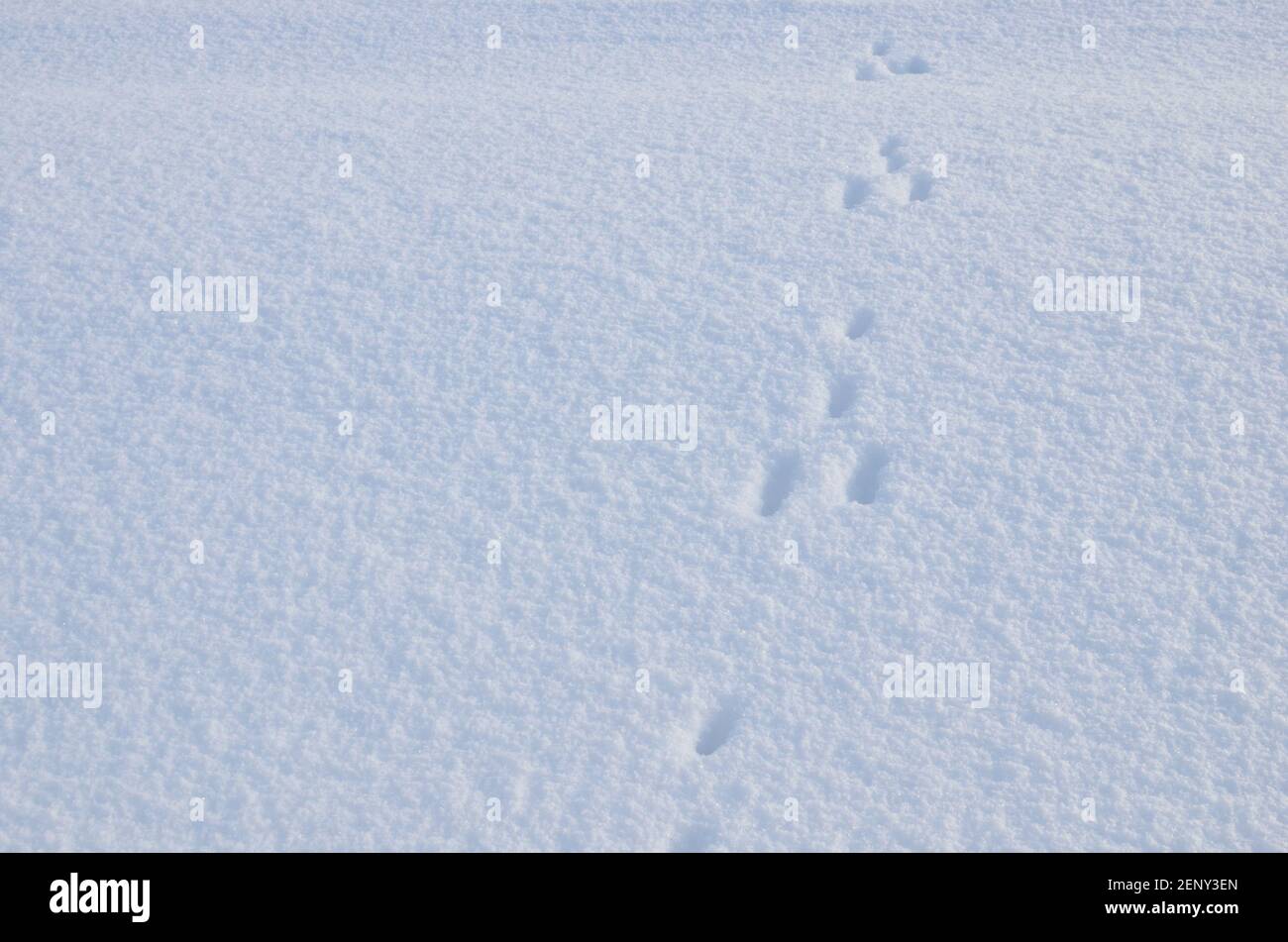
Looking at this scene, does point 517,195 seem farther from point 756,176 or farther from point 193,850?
point 193,850

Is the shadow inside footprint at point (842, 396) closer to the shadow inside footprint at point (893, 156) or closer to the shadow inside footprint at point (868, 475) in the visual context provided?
the shadow inside footprint at point (868, 475)

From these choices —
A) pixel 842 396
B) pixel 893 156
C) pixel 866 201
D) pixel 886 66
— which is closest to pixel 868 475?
pixel 842 396

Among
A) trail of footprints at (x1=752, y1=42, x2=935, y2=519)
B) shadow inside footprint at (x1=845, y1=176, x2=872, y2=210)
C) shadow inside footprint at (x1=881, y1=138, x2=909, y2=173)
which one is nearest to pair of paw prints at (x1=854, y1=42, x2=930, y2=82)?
trail of footprints at (x1=752, y1=42, x2=935, y2=519)

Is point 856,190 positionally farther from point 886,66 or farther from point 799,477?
point 799,477

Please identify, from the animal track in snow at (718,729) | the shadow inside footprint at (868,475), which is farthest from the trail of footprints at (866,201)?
the animal track in snow at (718,729)

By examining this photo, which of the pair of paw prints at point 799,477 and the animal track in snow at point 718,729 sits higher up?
the pair of paw prints at point 799,477
